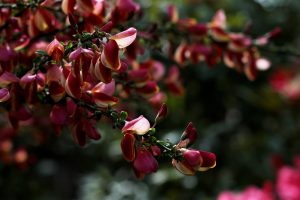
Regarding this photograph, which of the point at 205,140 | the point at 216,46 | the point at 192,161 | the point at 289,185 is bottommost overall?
the point at 205,140

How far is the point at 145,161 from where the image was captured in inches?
25.8

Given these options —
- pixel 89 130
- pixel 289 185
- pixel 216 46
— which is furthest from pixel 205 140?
pixel 89 130

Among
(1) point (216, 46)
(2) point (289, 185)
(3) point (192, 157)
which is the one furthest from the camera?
(2) point (289, 185)

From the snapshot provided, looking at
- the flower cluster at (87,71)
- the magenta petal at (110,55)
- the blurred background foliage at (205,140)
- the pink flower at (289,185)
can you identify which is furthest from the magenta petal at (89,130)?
the blurred background foliage at (205,140)

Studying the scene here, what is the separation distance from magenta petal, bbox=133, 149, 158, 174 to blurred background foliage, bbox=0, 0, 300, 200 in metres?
1.09

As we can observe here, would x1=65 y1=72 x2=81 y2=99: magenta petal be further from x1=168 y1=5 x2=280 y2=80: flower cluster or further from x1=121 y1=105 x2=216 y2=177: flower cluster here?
x1=168 y1=5 x2=280 y2=80: flower cluster

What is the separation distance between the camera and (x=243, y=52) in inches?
41.1

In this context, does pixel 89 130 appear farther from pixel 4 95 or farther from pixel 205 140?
pixel 205 140

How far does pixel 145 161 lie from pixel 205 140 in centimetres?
123

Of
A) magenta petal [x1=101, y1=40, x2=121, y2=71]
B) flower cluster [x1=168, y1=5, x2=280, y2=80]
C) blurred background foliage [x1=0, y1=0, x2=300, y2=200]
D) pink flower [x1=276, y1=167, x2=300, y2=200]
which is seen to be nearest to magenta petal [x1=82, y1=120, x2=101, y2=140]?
magenta petal [x1=101, y1=40, x2=121, y2=71]

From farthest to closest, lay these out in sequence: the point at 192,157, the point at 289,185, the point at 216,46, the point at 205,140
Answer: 1. the point at 205,140
2. the point at 289,185
3. the point at 216,46
4. the point at 192,157

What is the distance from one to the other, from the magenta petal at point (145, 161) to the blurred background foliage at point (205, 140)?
3.58 ft

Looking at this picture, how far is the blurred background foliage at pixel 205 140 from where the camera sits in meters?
1.82

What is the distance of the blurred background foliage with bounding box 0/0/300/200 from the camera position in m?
1.82
